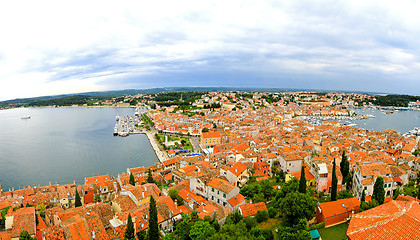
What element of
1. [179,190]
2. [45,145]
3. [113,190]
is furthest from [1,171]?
[179,190]

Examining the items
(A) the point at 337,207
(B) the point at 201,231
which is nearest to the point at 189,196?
(B) the point at 201,231

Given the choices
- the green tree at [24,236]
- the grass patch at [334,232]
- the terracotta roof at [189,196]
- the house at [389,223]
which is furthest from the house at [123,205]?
the house at [389,223]

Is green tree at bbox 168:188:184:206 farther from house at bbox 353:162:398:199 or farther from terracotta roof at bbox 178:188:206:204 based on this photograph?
house at bbox 353:162:398:199

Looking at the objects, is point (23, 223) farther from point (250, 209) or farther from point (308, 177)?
point (308, 177)

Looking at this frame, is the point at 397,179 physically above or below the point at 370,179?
below

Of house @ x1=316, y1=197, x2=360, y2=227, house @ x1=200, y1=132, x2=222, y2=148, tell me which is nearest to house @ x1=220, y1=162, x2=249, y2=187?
house @ x1=316, y1=197, x2=360, y2=227

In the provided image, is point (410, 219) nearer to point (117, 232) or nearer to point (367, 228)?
point (367, 228)

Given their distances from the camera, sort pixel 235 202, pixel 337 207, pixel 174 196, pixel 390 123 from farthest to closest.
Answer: pixel 390 123
pixel 174 196
pixel 235 202
pixel 337 207
